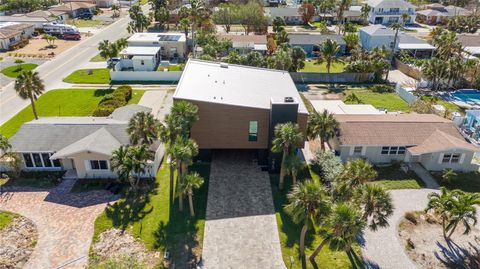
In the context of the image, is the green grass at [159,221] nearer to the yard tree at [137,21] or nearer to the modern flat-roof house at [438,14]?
the yard tree at [137,21]

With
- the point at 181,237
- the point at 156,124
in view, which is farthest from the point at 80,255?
the point at 156,124

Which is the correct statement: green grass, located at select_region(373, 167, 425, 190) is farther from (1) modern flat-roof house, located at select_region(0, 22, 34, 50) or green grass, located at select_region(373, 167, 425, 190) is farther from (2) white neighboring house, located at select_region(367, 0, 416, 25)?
(2) white neighboring house, located at select_region(367, 0, 416, 25)

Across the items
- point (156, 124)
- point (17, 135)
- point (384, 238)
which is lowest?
point (384, 238)

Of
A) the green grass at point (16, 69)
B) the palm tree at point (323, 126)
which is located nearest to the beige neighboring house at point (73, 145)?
the palm tree at point (323, 126)

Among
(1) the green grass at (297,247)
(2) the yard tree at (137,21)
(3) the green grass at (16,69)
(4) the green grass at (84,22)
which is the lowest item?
(1) the green grass at (297,247)

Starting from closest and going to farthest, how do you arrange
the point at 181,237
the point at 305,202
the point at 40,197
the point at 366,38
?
the point at 305,202
the point at 181,237
the point at 40,197
the point at 366,38

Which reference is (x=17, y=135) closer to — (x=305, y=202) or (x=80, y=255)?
(x=80, y=255)

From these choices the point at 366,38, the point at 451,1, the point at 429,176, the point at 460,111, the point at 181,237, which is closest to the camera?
the point at 181,237
